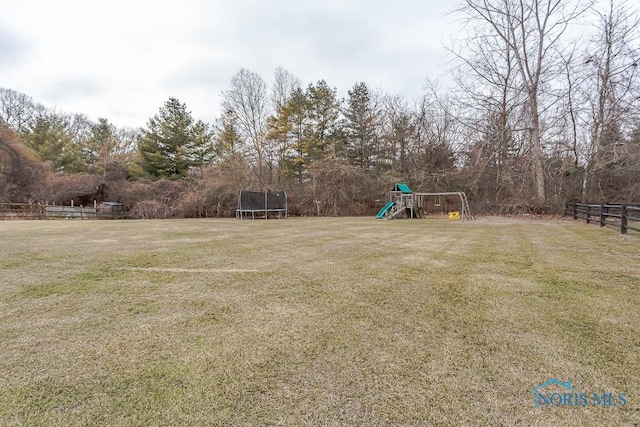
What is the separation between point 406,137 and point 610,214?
13.1m

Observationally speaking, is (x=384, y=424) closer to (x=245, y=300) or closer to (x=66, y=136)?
(x=245, y=300)

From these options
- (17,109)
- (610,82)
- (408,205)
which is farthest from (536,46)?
(17,109)

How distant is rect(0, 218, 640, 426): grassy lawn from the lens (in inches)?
48.6

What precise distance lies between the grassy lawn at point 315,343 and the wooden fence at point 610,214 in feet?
12.9

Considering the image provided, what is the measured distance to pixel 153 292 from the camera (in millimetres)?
2748

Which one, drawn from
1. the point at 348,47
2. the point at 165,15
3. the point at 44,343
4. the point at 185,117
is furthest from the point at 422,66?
the point at 44,343

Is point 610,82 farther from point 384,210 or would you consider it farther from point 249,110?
point 249,110

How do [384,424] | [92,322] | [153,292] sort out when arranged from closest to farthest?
[384,424] → [92,322] → [153,292]

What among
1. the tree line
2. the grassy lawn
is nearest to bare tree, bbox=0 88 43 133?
the tree line

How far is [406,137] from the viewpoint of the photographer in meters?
19.1

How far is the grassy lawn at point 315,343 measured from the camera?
1234 millimetres

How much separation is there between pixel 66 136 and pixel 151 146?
6805mm

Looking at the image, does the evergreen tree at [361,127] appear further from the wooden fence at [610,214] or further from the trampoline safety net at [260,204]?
the wooden fence at [610,214]

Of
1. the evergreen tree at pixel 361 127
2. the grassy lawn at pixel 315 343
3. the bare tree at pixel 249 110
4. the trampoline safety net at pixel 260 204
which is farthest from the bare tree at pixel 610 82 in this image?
the bare tree at pixel 249 110
